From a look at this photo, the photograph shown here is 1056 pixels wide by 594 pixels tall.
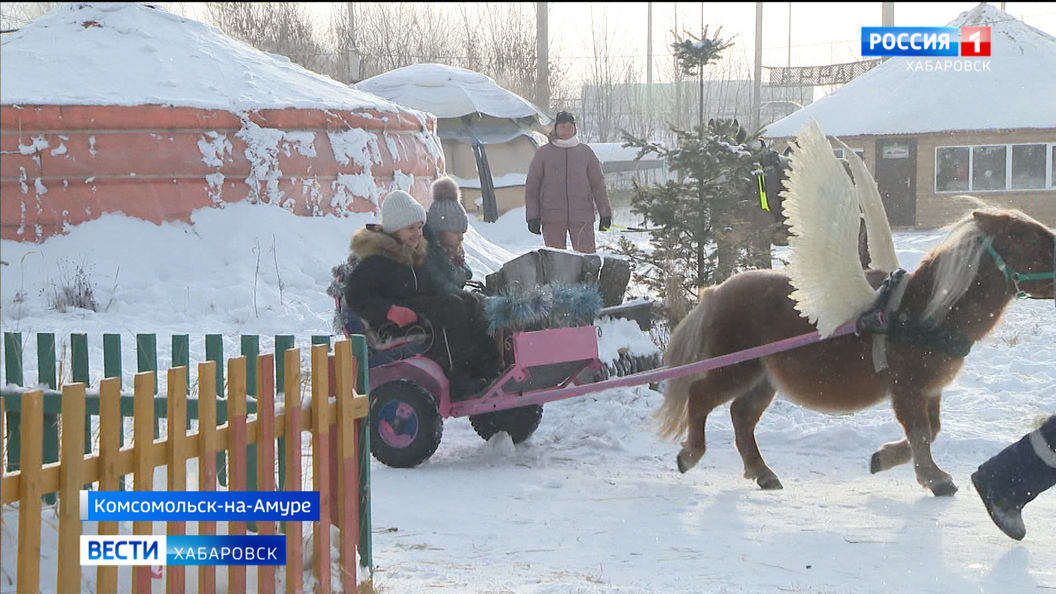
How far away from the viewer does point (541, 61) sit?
92.2 feet

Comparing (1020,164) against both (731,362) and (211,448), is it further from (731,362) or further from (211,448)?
(211,448)

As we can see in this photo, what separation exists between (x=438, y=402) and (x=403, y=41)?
24251mm

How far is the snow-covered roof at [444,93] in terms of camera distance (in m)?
21.0

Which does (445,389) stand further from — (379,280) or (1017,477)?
(1017,477)

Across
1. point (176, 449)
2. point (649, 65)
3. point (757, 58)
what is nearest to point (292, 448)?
point (176, 449)

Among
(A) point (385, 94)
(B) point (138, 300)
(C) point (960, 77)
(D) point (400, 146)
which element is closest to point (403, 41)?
(A) point (385, 94)

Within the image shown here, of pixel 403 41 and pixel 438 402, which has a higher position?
pixel 403 41

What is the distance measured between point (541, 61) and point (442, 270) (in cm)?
2282

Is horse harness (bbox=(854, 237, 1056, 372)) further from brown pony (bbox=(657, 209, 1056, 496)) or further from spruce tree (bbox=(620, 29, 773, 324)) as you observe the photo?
spruce tree (bbox=(620, 29, 773, 324))

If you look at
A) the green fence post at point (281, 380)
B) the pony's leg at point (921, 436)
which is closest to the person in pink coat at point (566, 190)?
the pony's leg at point (921, 436)

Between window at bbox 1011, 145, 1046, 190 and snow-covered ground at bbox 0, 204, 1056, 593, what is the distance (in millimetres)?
11676

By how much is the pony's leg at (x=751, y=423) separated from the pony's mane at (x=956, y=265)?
962 mm

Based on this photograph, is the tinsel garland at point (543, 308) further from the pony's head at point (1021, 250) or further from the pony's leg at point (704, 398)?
the pony's head at point (1021, 250)

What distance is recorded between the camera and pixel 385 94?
68.8ft
